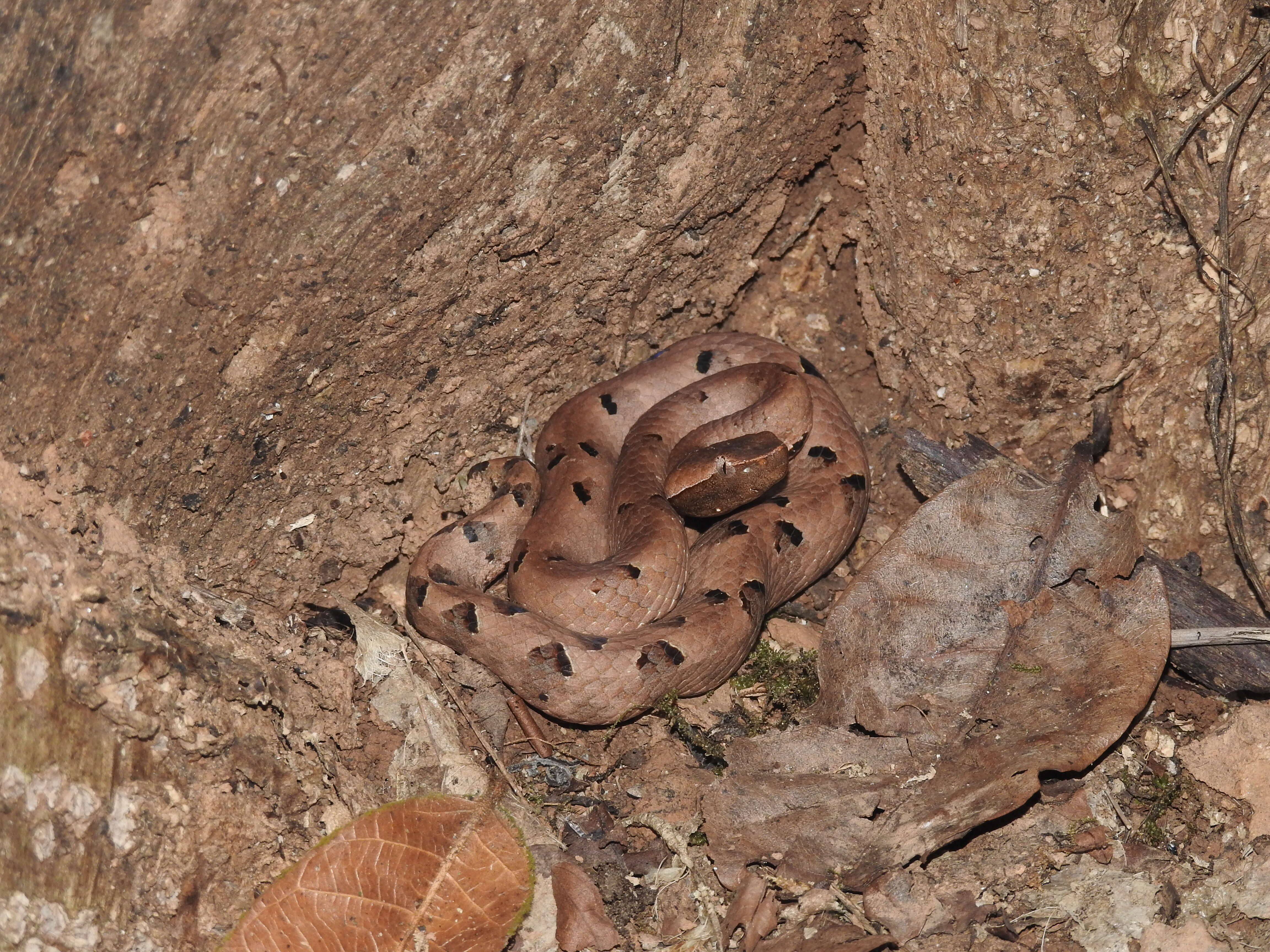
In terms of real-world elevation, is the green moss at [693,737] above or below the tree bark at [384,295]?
below

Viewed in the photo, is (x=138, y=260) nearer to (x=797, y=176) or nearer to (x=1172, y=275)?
(x=797, y=176)

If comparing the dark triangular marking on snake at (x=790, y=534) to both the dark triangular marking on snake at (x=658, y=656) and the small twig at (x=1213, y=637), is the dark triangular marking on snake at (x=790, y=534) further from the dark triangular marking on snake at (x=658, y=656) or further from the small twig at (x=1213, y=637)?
the small twig at (x=1213, y=637)

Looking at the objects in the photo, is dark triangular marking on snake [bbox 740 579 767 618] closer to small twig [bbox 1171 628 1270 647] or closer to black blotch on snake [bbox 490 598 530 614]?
black blotch on snake [bbox 490 598 530 614]

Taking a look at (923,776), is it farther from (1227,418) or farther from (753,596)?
(1227,418)

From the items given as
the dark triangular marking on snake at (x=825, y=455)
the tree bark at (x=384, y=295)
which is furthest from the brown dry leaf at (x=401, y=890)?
the dark triangular marking on snake at (x=825, y=455)

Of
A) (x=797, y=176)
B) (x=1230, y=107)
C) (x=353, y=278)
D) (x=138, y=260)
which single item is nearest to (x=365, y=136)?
(x=353, y=278)
